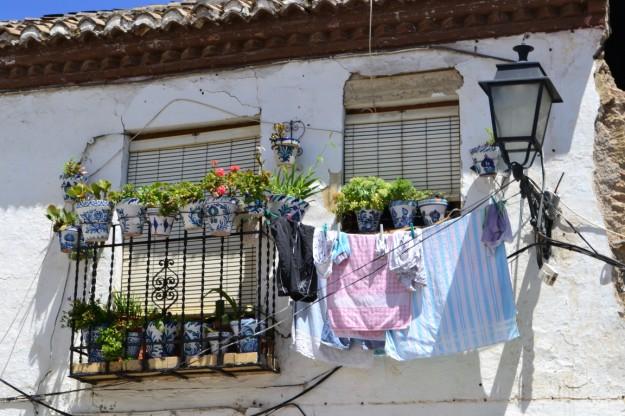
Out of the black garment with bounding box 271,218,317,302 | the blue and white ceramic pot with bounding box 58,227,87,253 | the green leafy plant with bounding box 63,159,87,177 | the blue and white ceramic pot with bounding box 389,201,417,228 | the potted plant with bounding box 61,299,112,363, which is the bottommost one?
the potted plant with bounding box 61,299,112,363

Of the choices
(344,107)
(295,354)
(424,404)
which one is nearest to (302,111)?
(344,107)

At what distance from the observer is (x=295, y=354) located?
28.6ft

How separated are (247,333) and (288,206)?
1017 millimetres

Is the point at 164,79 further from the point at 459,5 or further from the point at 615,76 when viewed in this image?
the point at 615,76

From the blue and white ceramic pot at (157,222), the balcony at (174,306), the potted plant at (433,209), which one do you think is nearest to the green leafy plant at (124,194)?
the blue and white ceramic pot at (157,222)

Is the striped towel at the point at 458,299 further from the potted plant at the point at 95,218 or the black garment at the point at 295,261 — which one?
the potted plant at the point at 95,218

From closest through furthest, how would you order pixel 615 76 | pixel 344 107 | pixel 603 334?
pixel 603 334, pixel 344 107, pixel 615 76

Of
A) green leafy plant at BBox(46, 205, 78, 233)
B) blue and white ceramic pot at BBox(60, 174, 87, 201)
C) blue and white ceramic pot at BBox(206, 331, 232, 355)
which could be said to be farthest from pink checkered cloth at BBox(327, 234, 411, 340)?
blue and white ceramic pot at BBox(60, 174, 87, 201)

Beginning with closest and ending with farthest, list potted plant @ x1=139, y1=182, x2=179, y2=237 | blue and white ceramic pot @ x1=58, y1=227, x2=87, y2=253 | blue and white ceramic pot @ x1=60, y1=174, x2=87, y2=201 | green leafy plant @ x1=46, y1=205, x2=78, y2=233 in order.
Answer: potted plant @ x1=139, y1=182, x2=179, y2=237, blue and white ceramic pot @ x1=58, y1=227, x2=87, y2=253, green leafy plant @ x1=46, y1=205, x2=78, y2=233, blue and white ceramic pot @ x1=60, y1=174, x2=87, y2=201

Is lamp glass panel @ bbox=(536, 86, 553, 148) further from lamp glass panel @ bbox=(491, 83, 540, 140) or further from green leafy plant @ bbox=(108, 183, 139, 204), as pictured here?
green leafy plant @ bbox=(108, 183, 139, 204)

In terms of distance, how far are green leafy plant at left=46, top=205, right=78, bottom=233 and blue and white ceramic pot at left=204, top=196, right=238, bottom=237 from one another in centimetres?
142

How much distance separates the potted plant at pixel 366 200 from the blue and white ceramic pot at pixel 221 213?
2.88 feet

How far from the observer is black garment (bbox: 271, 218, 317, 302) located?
839cm

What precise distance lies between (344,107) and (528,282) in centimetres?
217
